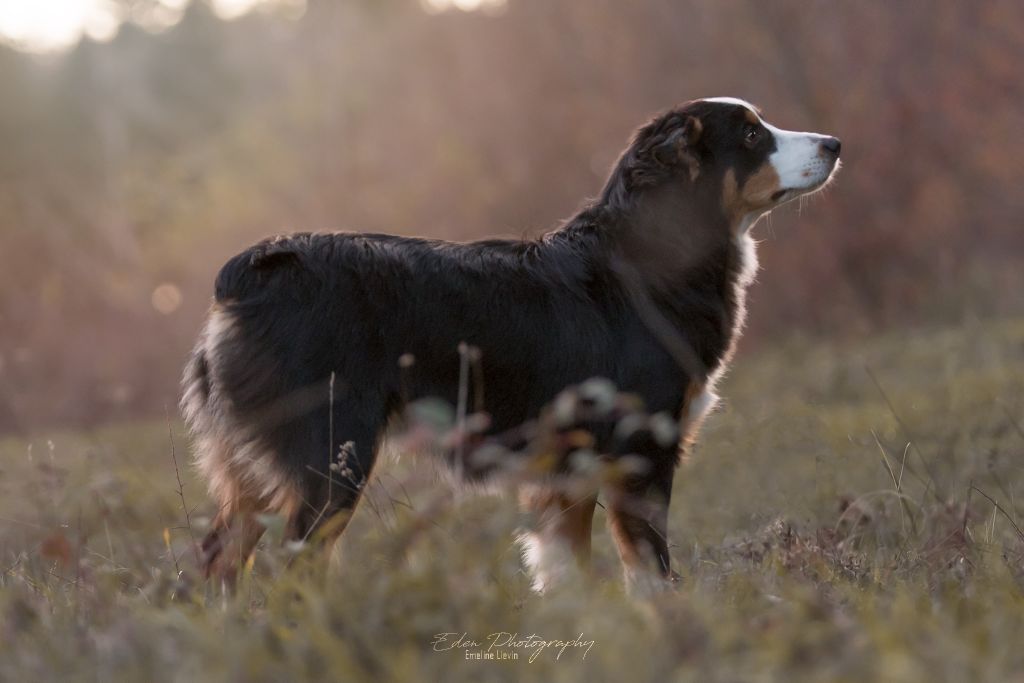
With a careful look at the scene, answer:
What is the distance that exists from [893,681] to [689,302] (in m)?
3.02

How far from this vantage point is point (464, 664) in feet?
9.17

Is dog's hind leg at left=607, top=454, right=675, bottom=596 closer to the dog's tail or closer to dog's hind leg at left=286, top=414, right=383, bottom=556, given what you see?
dog's hind leg at left=286, top=414, right=383, bottom=556

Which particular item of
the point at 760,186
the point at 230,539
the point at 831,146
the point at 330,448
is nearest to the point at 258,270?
the point at 330,448

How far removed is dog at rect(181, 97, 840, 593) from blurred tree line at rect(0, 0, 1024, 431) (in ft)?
22.7

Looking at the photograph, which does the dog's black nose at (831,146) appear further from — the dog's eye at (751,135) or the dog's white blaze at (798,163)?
the dog's eye at (751,135)

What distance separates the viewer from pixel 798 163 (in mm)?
5574

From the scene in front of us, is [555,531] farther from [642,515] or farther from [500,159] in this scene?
[500,159]

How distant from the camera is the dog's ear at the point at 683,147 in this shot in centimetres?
535
